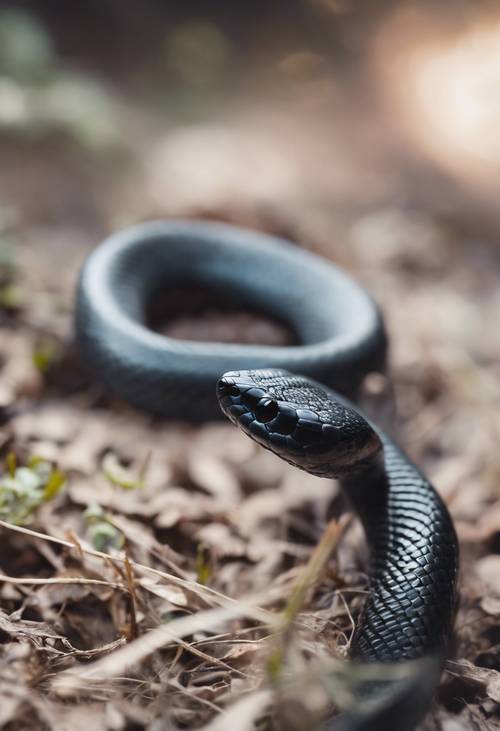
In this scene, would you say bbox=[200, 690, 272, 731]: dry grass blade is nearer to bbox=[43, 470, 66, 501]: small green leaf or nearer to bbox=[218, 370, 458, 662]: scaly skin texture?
bbox=[218, 370, 458, 662]: scaly skin texture

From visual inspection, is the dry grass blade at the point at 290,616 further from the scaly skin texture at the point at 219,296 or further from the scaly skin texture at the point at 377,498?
the scaly skin texture at the point at 219,296

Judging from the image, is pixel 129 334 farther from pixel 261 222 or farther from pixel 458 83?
pixel 458 83

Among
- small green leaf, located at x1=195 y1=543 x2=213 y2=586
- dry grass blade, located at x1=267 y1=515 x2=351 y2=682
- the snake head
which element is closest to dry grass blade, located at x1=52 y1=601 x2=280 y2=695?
dry grass blade, located at x1=267 y1=515 x2=351 y2=682

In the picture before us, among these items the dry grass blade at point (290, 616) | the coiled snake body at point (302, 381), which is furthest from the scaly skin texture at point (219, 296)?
the dry grass blade at point (290, 616)

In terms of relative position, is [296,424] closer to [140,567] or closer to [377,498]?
[377,498]

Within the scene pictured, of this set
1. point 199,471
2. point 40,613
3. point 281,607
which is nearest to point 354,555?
point 281,607

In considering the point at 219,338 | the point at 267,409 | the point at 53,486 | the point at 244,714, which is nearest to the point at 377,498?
the point at 267,409

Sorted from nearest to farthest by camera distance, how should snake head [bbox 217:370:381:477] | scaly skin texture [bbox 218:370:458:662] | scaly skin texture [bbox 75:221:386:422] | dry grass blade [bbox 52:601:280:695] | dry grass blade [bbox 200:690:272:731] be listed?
dry grass blade [bbox 200:690:272:731] → dry grass blade [bbox 52:601:280:695] → scaly skin texture [bbox 218:370:458:662] → snake head [bbox 217:370:381:477] → scaly skin texture [bbox 75:221:386:422]

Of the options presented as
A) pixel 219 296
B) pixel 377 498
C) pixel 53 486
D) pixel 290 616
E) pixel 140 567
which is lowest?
pixel 219 296
